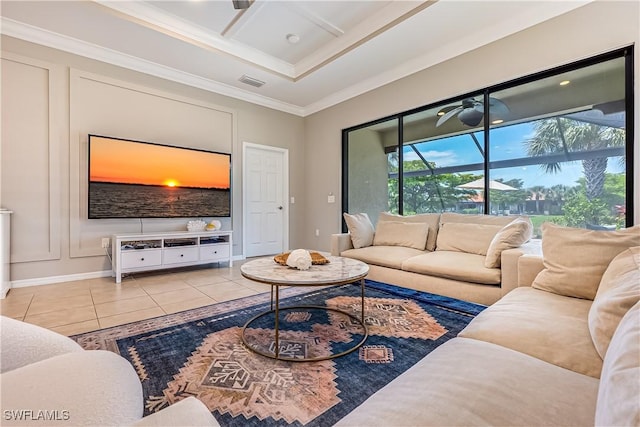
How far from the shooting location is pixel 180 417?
43 centimetres

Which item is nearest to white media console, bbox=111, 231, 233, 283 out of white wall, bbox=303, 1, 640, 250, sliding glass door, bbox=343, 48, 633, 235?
white wall, bbox=303, 1, 640, 250

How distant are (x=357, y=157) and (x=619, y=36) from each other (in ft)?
10.4

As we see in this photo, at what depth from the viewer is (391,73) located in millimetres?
4090

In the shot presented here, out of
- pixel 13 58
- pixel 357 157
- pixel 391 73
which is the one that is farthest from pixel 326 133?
pixel 13 58

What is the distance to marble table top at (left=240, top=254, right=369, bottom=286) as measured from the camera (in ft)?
5.44

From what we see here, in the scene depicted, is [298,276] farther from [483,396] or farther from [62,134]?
[62,134]

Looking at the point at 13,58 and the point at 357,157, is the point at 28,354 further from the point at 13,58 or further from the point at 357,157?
the point at 357,157

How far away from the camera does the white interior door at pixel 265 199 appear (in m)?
4.95

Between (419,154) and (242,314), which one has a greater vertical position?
(419,154)

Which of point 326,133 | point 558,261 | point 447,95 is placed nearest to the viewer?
point 558,261

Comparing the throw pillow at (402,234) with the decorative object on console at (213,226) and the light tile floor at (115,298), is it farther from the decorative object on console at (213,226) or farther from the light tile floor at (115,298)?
the decorative object on console at (213,226)

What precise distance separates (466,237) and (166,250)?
353 centimetres

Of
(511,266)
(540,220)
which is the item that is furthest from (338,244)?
(540,220)

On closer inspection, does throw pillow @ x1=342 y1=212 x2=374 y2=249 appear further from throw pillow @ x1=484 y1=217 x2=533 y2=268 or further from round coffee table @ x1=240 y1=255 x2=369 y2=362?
throw pillow @ x1=484 y1=217 x2=533 y2=268
